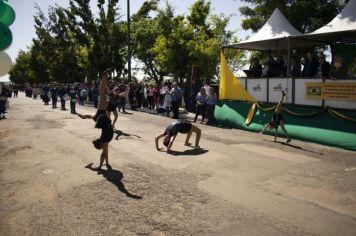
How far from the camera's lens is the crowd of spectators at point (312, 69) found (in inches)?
492

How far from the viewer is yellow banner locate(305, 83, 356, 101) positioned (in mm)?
12023

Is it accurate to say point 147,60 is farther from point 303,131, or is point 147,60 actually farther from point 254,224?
point 254,224

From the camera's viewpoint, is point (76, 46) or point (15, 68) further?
point (15, 68)

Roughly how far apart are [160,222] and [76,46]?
160 feet

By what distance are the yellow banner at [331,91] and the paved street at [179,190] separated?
2132mm

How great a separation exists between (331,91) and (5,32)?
1048cm

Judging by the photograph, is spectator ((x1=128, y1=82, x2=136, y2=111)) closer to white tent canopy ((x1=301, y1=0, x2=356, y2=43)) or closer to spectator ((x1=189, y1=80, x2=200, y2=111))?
spectator ((x1=189, y1=80, x2=200, y2=111))

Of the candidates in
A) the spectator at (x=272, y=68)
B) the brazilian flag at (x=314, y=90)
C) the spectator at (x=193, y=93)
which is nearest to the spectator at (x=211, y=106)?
the spectator at (x=272, y=68)

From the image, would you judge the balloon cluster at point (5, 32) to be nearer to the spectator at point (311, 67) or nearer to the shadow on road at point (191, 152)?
the shadow on road at point (191, 152)

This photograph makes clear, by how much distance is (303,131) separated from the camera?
12.7 meters

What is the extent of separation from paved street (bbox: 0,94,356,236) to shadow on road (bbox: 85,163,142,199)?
0.02 metres

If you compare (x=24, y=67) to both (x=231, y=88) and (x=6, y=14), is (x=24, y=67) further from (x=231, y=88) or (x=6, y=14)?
(x=6, y=14)

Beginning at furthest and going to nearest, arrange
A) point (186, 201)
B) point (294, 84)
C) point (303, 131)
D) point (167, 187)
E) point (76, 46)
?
point (76, 46)
point (294, 84)
point (303, 131)
point (167, 187)
point (186, 201)

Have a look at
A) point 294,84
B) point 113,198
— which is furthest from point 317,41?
point 113,198
